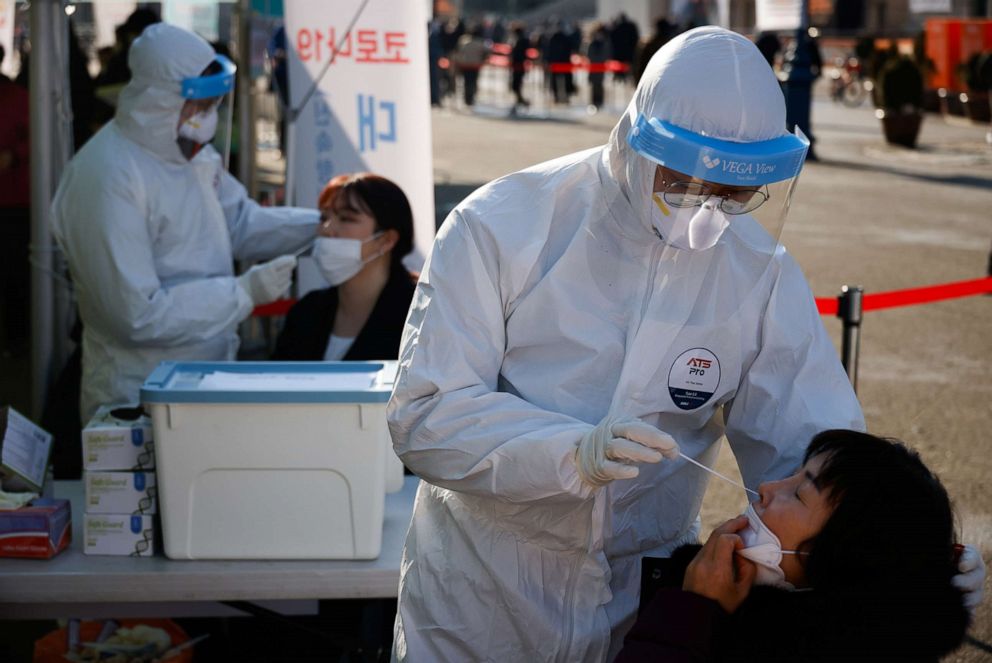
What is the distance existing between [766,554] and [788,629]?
124mm

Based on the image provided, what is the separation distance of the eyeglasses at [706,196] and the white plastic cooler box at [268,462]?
1068 millimetres

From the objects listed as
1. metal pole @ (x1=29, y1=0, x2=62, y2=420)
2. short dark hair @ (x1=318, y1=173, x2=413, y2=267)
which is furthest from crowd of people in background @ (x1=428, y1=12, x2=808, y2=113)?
short dark hair @ (x1=318, y1=173, x2=413, y2=267)

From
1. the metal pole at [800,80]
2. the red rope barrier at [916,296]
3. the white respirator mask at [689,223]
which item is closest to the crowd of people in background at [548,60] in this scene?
the metal pole at [800,80]

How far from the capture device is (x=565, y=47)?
25.3 metres

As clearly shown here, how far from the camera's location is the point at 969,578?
2018 mm

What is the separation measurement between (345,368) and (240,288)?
1018 millimetres

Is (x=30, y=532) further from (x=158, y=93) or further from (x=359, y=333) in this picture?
(x=158, y=93)

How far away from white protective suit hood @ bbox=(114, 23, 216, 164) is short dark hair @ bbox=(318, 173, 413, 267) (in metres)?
0.57

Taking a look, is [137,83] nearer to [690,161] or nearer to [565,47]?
[690,161]

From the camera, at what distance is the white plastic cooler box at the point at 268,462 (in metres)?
2.98

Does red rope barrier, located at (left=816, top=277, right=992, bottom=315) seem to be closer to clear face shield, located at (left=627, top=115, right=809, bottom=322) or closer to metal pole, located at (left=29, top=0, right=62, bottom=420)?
clear face shield, located at (left=627, top=115, right=809, bottom=322)

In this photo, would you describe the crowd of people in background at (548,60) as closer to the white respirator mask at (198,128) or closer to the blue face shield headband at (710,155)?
the white respirator mask at (198,128)

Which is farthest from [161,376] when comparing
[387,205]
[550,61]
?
[550,61]

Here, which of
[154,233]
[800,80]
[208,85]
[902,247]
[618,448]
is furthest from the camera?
[800,80]
